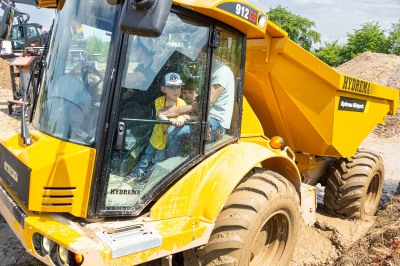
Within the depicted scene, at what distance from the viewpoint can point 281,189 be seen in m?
3.14

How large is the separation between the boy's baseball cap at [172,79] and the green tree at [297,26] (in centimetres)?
3838

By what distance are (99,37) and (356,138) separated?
3054mm

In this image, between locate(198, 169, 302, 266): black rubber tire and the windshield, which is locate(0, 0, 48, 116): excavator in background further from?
locate(198, 169, 302, 266): black rubber tire

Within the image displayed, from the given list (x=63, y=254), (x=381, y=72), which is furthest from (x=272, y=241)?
(x=381, y=72)

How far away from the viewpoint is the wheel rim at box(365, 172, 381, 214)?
16.9ft

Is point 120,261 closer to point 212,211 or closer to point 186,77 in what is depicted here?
point 212,211

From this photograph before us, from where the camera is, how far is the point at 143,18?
2.02m

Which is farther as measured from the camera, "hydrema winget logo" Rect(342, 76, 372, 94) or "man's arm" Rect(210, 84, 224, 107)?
"hydrema winget logo" Rect(342, 76, 372, 94)

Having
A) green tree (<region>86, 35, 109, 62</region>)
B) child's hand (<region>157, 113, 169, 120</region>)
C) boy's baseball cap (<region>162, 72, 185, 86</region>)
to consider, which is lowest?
child's hand (<region>157, 113, 169, 120</region>)

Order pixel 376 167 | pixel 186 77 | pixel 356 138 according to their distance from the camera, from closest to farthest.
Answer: pixel 186 77 < pixel 356 138 < pixel 376 167

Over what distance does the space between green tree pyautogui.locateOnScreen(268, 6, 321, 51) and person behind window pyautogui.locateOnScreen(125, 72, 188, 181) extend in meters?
38.4

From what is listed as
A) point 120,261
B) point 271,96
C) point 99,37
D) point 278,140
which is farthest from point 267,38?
point 120,261

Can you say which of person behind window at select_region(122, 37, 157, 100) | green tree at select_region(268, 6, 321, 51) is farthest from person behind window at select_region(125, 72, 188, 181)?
green tree at select_region(268, 6, 321, 51)

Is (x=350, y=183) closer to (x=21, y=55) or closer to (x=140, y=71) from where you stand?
(x=140, y=71)
